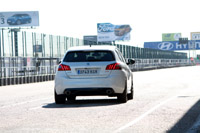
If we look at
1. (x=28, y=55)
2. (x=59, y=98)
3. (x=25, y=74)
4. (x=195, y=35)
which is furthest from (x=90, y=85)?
(x=195, y=35)

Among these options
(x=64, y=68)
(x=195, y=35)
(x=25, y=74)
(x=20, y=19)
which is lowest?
(x=25, y=74)

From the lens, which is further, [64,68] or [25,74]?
[25,74]

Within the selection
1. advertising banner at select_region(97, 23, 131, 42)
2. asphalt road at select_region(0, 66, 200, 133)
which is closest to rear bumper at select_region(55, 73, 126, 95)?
asphalt road at select_region(0, 66, 200, 133)

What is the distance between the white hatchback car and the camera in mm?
12781

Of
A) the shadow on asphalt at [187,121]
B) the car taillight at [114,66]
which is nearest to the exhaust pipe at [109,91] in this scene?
the car taillight at [114,66]

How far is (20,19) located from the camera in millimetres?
103250

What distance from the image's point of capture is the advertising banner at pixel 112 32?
135m

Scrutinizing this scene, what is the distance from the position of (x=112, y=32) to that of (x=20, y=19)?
1488 inches

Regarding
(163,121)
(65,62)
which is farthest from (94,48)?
(163,121)

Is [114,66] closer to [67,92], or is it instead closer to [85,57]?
[85,57]

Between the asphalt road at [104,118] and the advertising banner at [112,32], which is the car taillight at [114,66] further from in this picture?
the advertising banner at [112,32]

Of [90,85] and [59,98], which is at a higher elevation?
[90,85]

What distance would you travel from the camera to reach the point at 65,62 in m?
13.1

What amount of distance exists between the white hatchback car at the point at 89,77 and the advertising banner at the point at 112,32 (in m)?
121
